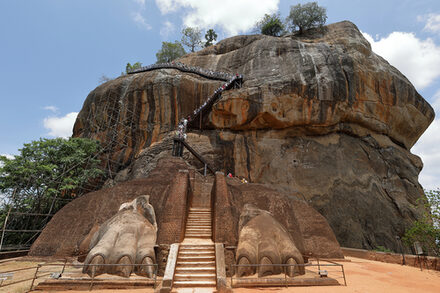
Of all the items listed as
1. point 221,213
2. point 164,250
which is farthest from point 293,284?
point 164,250

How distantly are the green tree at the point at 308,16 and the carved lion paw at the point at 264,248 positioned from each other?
2633 cm

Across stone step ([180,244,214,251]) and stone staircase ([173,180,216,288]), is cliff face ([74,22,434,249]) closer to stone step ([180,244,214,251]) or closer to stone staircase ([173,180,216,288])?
stone staircase ([173,180,216,288])

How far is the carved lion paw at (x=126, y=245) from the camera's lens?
673cm

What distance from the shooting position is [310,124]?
21078mm

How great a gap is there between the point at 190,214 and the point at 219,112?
1320cm

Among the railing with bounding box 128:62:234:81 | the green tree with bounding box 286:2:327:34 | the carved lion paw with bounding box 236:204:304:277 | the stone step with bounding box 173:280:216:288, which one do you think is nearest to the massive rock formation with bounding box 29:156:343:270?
the carved lion paw with bounding box 236:204:304:277

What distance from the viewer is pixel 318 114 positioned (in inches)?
815

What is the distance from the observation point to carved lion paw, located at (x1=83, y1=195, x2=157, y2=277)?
6.73 meters

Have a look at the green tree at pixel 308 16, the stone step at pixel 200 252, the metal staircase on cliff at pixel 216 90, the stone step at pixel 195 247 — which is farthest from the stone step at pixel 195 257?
the green tree at pixel 308 16

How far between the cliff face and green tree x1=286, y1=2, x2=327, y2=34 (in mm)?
4223

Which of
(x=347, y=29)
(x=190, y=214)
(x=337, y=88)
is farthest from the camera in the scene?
Answer: (x=347, y=29)

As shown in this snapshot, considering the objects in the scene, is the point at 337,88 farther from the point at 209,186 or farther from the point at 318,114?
the point at 209,186

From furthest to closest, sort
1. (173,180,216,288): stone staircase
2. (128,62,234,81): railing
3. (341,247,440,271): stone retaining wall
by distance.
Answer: (128,62,234,81): railing → (341,247,440,271): stone retaining wall → (173,180,216,288): stone staircase

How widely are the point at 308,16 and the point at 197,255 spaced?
95.3 feet
